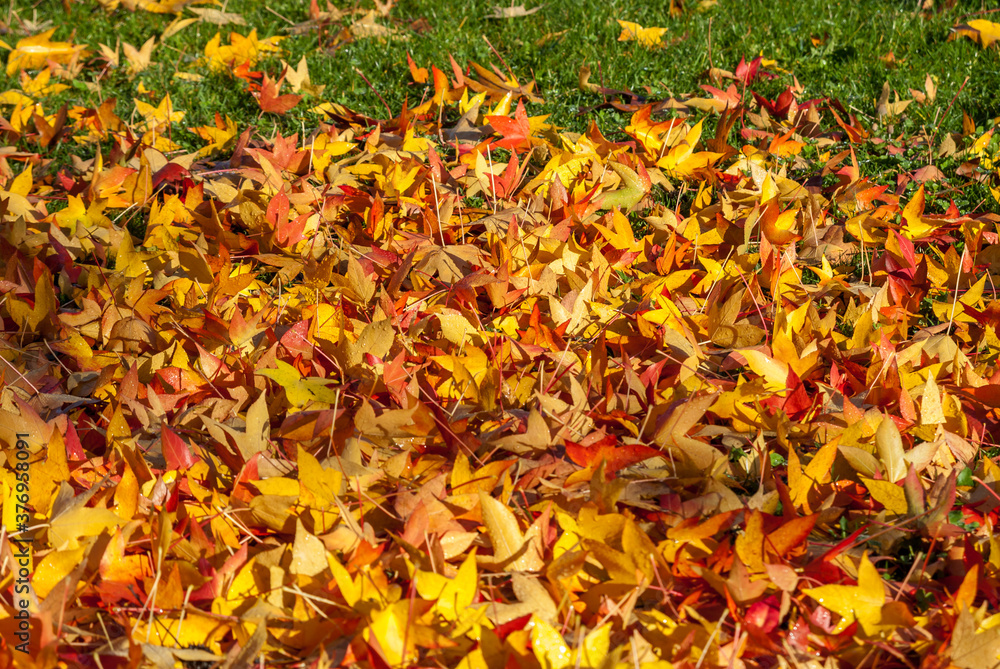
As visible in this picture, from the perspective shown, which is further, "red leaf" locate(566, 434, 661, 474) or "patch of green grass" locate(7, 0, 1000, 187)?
"patch of green grass" locate(7, 0, 1000, 187)

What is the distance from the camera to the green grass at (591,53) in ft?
9.32

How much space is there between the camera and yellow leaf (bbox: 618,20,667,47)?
3.18 metres

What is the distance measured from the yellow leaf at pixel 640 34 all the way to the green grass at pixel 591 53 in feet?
0.11

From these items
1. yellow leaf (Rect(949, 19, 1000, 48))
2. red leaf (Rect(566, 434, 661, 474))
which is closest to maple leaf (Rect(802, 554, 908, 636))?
red leaf (Rect(566, 434, 661, 474))

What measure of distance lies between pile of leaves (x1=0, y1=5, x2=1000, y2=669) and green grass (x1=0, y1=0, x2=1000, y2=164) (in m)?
0.42

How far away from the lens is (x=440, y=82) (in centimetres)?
272

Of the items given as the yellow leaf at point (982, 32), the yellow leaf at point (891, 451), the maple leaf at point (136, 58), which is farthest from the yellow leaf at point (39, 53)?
the yellow leaf at point (982, 32)

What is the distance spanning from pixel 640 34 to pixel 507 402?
85.6 inches

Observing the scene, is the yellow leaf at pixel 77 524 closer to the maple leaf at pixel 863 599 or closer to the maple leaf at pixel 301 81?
the maple leaf at pixel 863 599

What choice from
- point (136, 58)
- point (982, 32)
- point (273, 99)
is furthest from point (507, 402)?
point (982, 32)

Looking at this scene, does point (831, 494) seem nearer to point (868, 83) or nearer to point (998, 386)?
point (998, 386)

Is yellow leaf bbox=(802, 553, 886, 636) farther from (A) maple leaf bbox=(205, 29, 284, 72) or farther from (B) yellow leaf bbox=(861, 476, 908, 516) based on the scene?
(A) maple leaf bbox=(205, 29, 284, 72)

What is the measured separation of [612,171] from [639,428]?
990 mm

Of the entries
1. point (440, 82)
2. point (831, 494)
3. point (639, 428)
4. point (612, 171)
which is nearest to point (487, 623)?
point (639, 428)
